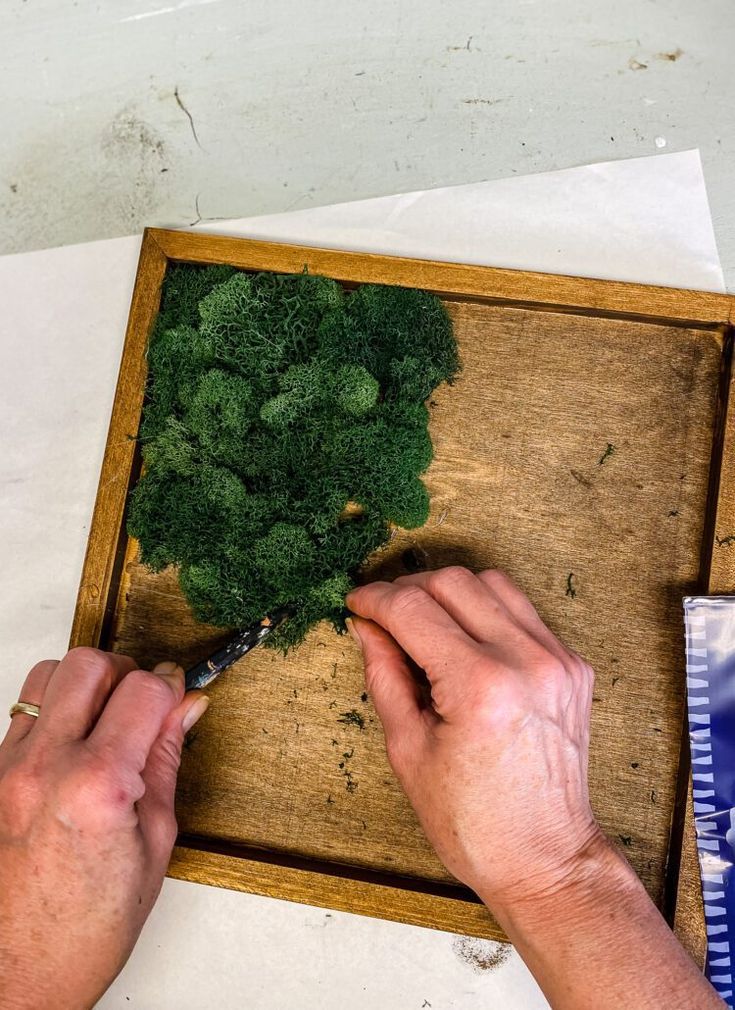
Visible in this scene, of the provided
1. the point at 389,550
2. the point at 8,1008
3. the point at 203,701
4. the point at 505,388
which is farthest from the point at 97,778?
the point at 505,388

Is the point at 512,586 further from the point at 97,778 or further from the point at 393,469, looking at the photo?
the point at 97,778

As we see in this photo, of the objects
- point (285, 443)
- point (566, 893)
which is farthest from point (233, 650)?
point (566, 893)

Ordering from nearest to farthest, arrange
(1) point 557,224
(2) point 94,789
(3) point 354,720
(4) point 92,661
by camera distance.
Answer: (2) point 94,789 → (4) point 92,661 → (3) point 354,720 → (1) point 557,224

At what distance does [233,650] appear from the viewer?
110cm

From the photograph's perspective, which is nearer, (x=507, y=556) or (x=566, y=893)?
(x=566, y=893)

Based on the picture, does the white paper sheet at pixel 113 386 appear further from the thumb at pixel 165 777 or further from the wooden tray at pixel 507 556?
the thumb at pixel 165 777

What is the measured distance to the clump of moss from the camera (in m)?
1.07

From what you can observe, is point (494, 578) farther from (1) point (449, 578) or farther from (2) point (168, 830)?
(2) point (168, 830)

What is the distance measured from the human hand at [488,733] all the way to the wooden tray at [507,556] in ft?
0.41

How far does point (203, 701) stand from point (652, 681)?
0.69 meters

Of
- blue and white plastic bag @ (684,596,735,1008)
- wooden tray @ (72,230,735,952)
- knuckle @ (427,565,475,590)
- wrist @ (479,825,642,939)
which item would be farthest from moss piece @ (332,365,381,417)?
wrist @ (479,825,642,939)

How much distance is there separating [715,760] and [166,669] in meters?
0.84

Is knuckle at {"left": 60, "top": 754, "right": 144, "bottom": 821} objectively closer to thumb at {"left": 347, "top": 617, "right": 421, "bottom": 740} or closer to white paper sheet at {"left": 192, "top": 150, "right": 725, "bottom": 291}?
thumb at {"left": 347, "top": 617, "right": 421, "bottom": 740}

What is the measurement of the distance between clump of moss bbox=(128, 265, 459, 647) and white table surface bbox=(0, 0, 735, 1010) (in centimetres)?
26
